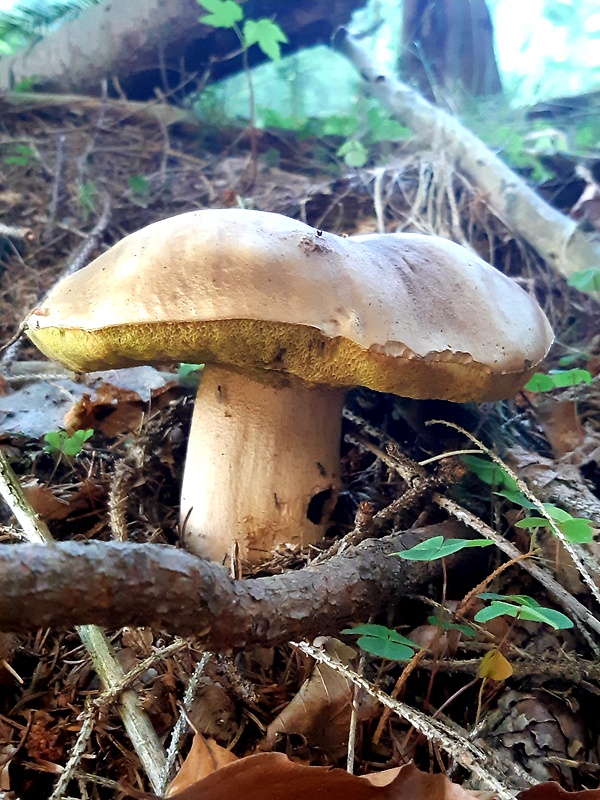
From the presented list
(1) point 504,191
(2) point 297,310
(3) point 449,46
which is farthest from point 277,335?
(3) point 449,46

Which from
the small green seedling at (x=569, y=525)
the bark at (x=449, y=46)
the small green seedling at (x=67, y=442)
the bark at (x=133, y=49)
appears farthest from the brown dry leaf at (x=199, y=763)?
the bark at (x=449, y=46)

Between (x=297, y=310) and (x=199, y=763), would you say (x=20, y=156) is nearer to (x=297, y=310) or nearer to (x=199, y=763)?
(x=297, y=310)

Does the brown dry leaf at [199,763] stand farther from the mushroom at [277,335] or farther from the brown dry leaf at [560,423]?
the brown dry leaf at [560,423]

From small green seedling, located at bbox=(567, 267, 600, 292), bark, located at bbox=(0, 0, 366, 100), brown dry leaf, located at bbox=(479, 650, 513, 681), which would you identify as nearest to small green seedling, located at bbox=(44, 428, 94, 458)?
brown dry leaf, located at bbox=(479, 650, 513, 681)

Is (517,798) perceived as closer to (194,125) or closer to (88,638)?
(88,638)

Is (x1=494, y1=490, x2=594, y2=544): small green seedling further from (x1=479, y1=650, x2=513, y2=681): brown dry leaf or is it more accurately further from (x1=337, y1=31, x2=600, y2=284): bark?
(x1=337, y1=31, x2=600, y2=284): bark

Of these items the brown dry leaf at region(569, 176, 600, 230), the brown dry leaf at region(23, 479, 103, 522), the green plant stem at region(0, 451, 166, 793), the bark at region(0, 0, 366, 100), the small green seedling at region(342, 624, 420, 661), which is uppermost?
the bark at region(0, 0, 366, 100)
